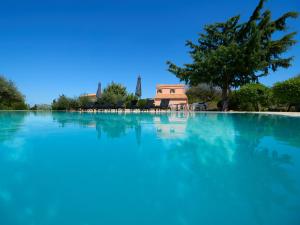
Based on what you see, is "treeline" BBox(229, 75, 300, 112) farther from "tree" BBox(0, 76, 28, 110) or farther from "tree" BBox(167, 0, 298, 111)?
"tree" BBox(0, 76, 28, 110)

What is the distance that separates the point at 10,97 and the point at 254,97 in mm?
33033

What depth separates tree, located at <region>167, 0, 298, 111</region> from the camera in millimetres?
19558

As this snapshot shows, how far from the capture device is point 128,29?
22.4 metres

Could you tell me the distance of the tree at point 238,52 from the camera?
19.6 meters

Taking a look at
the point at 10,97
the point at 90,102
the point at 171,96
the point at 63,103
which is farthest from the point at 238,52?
the point at 10,97

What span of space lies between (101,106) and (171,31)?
12362mm

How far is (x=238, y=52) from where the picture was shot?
19.6 m

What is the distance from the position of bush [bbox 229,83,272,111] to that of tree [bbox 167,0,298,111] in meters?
1.83

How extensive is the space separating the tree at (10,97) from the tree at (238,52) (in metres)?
24.0

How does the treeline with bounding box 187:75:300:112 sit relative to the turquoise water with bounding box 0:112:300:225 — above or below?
above

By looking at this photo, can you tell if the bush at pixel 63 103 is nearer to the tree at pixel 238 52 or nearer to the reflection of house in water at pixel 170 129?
the tree at pixel 238 52

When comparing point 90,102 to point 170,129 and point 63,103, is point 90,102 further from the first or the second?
point 170,129

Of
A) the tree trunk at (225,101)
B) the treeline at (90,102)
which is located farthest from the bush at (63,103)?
the tree trunk at (225,101)

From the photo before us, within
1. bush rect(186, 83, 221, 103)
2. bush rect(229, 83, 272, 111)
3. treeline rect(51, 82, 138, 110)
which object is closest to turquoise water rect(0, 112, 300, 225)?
bush rect(229, 83, 272, 111)
